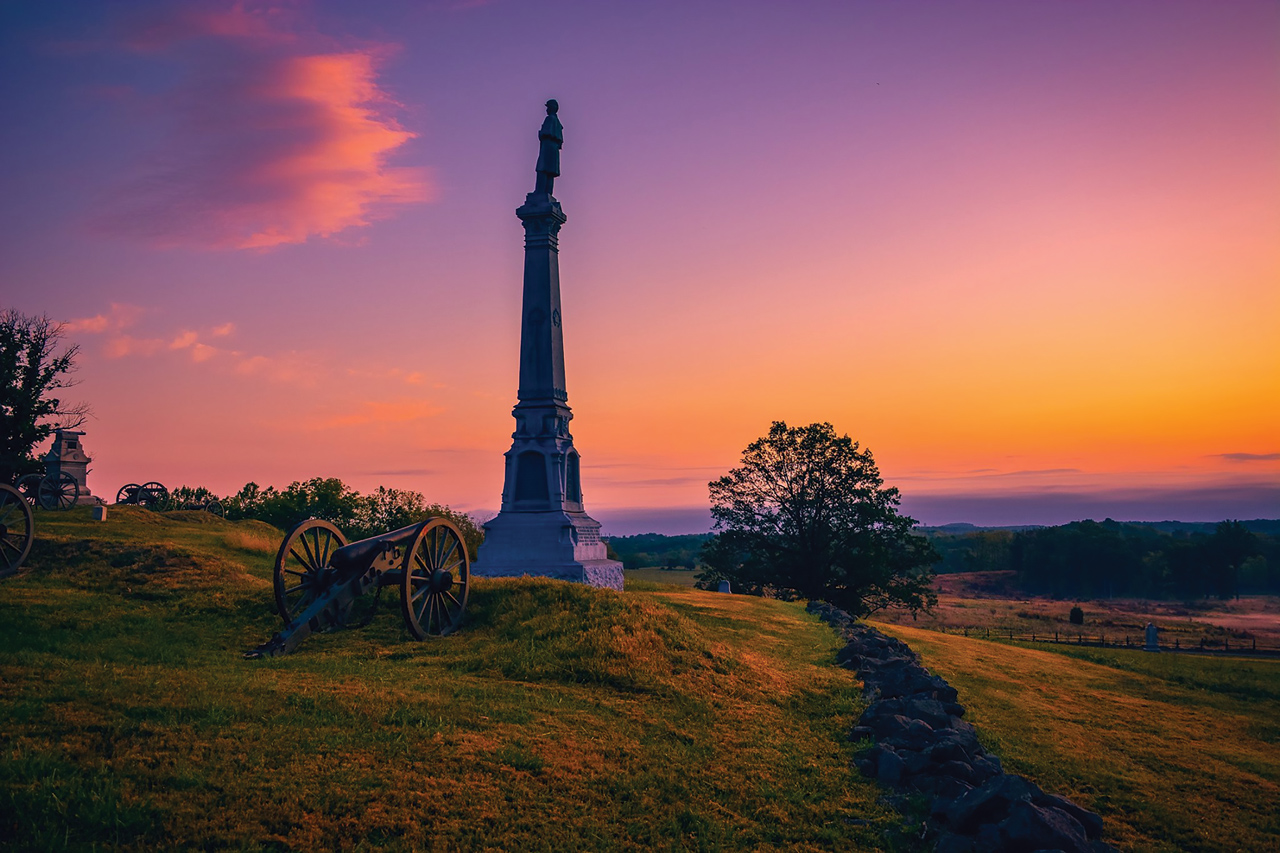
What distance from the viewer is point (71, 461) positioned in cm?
3456

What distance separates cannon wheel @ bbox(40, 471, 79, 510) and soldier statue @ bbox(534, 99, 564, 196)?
23.7 m

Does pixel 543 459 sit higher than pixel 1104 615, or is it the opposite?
pixel 543 459

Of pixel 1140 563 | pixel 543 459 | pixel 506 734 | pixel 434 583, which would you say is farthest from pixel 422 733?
pixel 1140 563

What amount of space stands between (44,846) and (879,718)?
9.66m

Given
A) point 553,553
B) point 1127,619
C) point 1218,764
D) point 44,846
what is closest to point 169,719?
point 44,846

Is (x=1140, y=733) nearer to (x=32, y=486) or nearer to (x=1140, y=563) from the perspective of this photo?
(x=32, y=486)

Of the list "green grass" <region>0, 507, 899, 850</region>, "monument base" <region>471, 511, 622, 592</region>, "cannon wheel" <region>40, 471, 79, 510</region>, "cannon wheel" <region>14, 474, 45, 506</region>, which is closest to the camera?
"green grass" <region>0, 507, 899, 850</region>

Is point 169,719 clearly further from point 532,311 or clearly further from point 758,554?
point 758,554

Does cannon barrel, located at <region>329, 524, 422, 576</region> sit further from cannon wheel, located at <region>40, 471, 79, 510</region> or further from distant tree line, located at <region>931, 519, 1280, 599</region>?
distant tree line, located at <region>931, 519, 1280, 599</region>

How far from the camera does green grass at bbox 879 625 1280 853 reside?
30.6ft

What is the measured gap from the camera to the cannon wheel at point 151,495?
3691 centimetres

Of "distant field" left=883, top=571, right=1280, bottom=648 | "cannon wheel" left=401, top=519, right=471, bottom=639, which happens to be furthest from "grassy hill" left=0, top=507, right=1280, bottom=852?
"distant field" left=883, top=571, right=1280, bottom=648

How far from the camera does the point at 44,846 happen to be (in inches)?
222

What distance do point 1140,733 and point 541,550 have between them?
1674 centimetres
